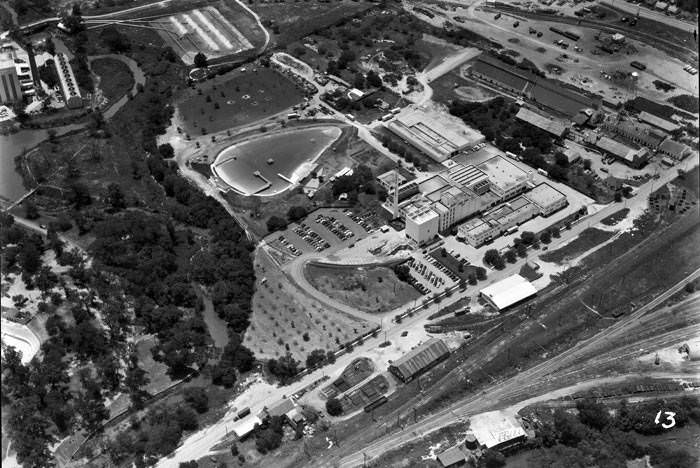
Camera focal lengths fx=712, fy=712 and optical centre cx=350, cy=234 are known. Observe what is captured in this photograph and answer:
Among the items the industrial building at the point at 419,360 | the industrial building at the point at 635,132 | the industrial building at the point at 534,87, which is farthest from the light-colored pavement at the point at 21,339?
the industrial building at the point at 635,132

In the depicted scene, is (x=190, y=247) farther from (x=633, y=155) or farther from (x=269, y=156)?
(x=633, y=155)

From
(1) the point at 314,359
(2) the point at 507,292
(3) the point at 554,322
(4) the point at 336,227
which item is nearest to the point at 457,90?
(4) the point at 336,227

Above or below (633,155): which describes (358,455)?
below

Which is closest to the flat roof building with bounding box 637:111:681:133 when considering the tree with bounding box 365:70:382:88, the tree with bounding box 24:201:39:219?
the tree with bounding box 365:70:382:88

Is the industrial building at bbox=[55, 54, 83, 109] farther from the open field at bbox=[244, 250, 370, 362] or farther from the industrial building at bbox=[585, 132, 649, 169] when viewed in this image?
the industrial building at bbox=[585, 132, 649, 169]

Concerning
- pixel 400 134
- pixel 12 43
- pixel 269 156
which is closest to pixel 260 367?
pixel 269 156

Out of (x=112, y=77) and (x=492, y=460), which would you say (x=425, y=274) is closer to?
(x=492, y=460)
